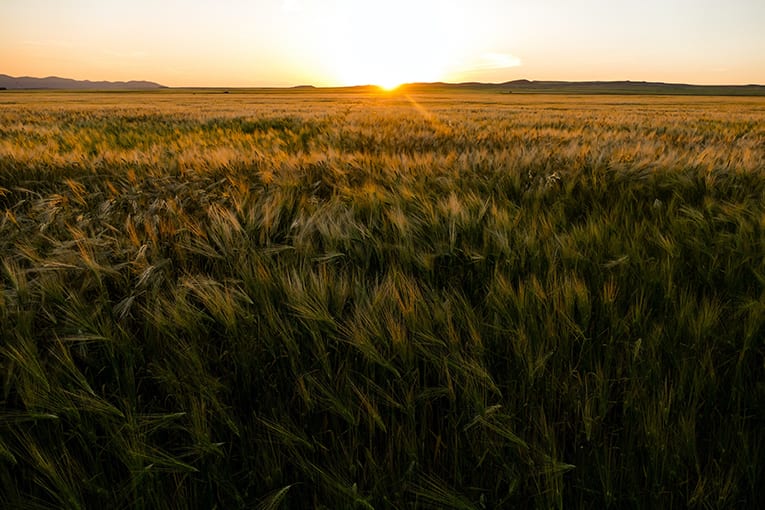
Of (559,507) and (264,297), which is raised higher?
(264,297)

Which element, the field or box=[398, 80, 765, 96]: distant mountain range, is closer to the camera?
the field

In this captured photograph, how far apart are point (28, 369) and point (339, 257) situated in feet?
3.20

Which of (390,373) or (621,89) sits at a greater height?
(621,89)

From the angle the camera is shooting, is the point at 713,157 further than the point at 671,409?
Yes

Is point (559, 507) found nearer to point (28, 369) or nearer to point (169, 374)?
point (169, 374)

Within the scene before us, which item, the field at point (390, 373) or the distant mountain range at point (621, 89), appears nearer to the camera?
the field at point (390, 373)

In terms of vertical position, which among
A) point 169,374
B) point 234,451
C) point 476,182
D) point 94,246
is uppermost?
point 476,182

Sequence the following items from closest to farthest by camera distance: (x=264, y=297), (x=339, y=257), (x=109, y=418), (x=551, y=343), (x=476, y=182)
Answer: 1. (x=109, y=418)
2. (x=551, y=343)
3. (x=264, y=297)
4. (x=339, y=257)
5. (x=476, y=182)

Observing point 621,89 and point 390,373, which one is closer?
point 390,373

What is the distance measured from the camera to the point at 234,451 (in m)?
0.82

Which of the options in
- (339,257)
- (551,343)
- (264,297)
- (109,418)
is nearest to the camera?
(109,418)

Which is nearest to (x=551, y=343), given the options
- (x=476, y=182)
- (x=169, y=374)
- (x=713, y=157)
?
(x=169, y=374)

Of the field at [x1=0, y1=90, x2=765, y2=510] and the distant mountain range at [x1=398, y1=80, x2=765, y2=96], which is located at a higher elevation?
the distant mountain range at [x1=398, y1=80, x2=765, y2=96]

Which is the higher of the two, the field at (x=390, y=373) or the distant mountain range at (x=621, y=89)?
the distant mountain range at (x=621, y=89)
